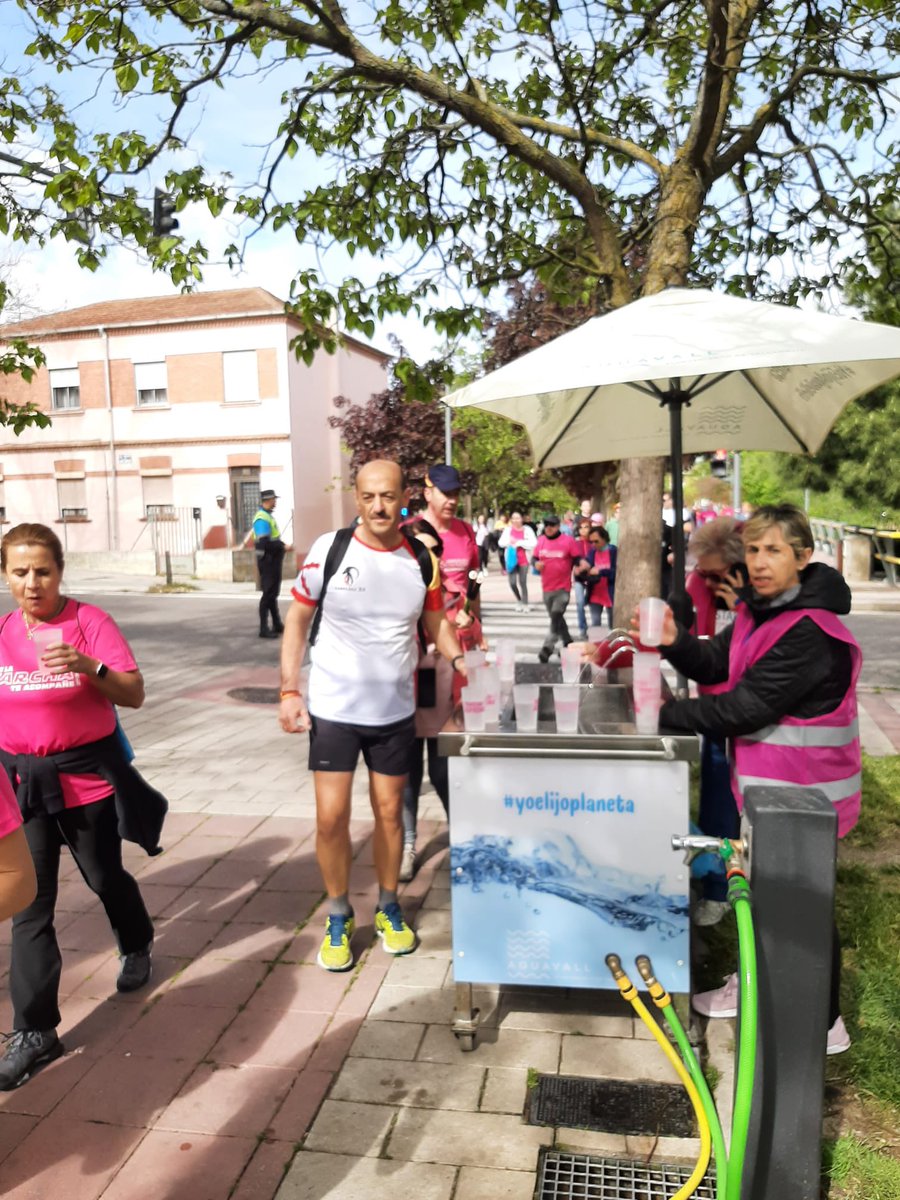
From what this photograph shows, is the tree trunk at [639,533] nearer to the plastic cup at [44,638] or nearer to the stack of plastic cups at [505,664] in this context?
the stack of plastic cups at [505,664]

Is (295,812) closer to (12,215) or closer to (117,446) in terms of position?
(12,215)

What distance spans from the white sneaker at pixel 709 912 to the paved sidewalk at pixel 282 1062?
56 centimetres

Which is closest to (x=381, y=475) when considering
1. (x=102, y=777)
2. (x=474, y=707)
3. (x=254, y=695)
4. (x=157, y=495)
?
(x=474, y=707)

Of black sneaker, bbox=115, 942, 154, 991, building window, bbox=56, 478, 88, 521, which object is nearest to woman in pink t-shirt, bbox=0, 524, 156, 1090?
black sneaker, bbox=115, 942, 154, 991

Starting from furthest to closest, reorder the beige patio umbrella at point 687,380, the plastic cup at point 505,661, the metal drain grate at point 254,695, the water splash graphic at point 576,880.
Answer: the metal drain grate at point 254,695 → the plastic cup at point 505,661 → the beige patio umbrella at point 687,380 → the water splash graphic at point 576,880

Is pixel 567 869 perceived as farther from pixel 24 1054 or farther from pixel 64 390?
pixel 64 390

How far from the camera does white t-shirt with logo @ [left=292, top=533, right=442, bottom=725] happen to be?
12.1 ft

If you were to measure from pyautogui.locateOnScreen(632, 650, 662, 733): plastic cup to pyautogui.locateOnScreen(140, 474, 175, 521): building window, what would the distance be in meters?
28.9

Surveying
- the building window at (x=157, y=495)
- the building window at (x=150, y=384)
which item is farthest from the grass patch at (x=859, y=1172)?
the building window at (x=150, y=384)

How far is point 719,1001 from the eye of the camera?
3365 mm

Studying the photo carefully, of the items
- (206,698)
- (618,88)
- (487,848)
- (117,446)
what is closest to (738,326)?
(487,848)

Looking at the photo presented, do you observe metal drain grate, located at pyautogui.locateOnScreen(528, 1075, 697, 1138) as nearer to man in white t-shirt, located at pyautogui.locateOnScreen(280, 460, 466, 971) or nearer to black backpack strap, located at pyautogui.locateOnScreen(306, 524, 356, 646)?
man in white t-shirt, located at pyautogui.locateOnScreen(280, 460, 466, 971)

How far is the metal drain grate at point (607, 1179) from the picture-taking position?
2.54 m

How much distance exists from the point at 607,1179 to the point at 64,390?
32.8 meters
